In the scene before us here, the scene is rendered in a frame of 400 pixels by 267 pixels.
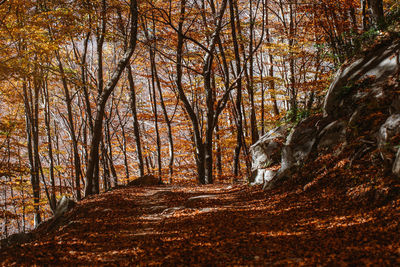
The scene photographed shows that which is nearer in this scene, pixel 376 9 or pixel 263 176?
pixel 376 9

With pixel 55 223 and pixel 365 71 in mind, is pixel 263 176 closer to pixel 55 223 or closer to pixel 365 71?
pixel 365 71

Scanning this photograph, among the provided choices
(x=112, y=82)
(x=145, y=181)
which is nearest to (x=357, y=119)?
(x=112, y=82)

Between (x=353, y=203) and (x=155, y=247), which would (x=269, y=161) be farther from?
(x=155, y=247)

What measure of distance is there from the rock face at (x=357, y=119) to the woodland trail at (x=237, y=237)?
4.22 ft

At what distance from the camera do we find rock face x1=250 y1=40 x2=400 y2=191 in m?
5.36

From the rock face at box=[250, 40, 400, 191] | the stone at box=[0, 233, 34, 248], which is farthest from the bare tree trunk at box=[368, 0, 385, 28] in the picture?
the stone at box=[0, 233, 34, 248]

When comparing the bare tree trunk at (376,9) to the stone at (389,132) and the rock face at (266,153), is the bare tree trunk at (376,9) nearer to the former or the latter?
the rock face at (266,153)

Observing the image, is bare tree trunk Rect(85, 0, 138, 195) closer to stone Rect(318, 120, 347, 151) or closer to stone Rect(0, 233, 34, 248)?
stone Rect(0, 233, 34, 248)

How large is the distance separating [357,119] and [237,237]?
169 inches

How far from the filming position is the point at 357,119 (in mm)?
6852

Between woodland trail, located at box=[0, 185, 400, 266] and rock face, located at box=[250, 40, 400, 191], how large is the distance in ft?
4.22

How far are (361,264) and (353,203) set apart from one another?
238cm

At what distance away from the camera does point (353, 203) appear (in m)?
5.20

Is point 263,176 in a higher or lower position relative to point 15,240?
higher
